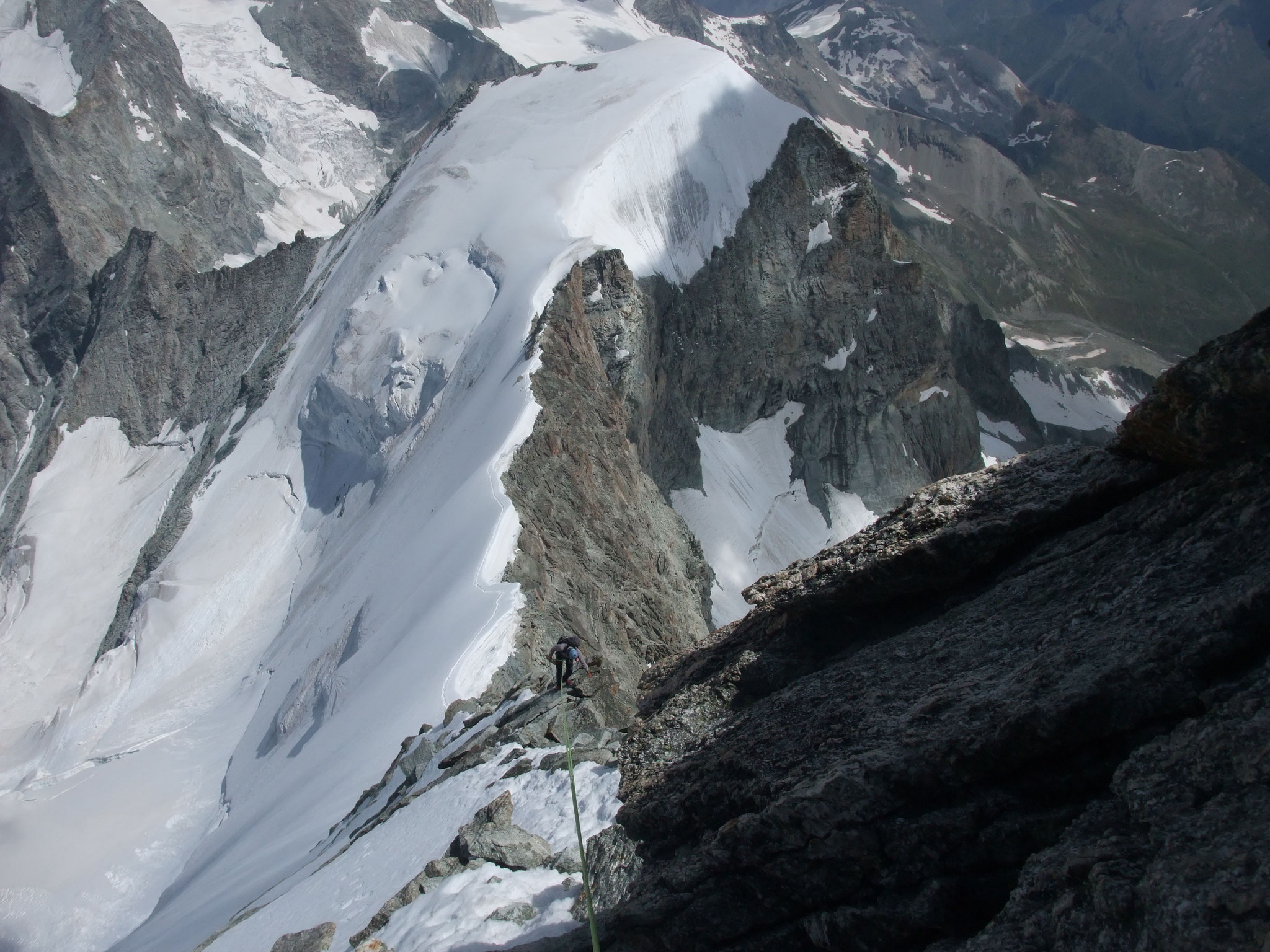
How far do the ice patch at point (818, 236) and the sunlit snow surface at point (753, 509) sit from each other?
35.7 feet

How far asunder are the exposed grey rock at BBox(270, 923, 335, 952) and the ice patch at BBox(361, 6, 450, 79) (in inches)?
6617

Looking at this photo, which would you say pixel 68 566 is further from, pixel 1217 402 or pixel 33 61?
pixel 33 61

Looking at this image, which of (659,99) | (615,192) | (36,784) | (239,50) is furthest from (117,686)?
(239,50)

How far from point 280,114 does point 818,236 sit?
10382 cm

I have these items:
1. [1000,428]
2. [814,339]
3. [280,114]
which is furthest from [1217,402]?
[280,114]

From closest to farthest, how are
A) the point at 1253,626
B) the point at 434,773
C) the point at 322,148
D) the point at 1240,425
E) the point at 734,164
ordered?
the point at 1253,626 < the point at 1240,425 < the point at 434,773 < the point at 734,164 < the point at 322,148

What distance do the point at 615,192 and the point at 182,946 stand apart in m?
42.9

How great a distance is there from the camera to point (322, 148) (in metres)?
138

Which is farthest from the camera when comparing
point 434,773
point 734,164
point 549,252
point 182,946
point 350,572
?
point 734,164

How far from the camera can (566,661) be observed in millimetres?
16234

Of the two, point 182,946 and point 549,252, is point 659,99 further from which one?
point 182,946

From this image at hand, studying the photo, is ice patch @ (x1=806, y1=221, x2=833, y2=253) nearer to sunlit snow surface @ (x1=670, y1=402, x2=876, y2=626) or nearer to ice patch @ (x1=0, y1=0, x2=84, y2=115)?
sunlit snow surface @ (x1=670, y1=402, x2=876, y2=626)

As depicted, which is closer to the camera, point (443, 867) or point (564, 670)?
point (443, 867)

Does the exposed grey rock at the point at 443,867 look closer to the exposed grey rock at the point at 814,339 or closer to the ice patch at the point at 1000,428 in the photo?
the exposed grey rock at the point at 814,339
